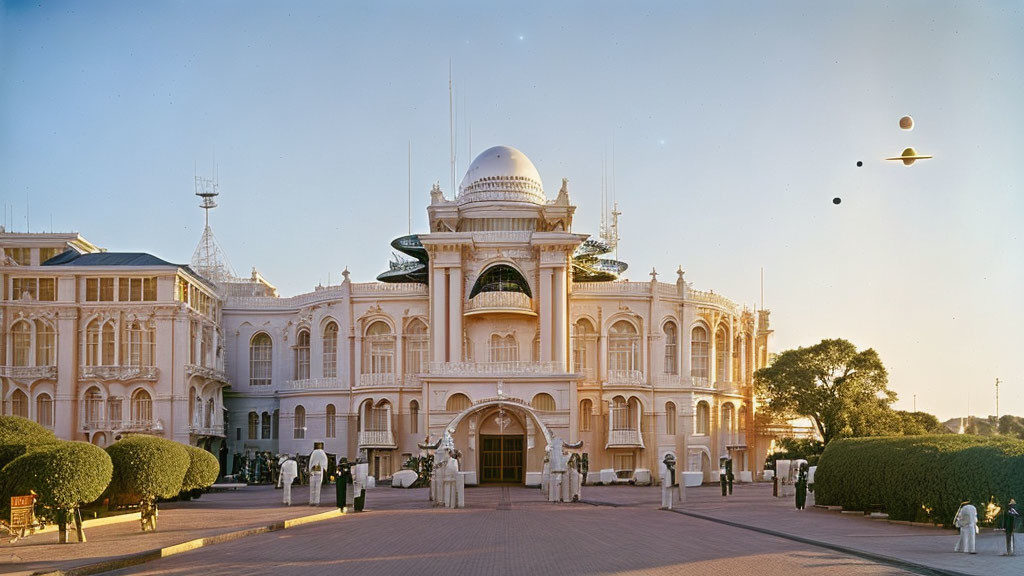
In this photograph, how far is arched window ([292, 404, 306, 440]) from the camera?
77125 millimetres

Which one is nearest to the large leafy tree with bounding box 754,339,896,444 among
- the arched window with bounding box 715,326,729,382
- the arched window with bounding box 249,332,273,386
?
the arched window with bounding box 715,326,729,382

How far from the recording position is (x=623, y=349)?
247ft

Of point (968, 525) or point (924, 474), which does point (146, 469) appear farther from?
point (924, 474)

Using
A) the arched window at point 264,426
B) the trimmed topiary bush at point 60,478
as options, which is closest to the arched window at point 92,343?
the arched window at point 264,426

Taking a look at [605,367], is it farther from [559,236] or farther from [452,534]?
[452,534]

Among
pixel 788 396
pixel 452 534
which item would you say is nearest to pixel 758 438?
pixel 788 396

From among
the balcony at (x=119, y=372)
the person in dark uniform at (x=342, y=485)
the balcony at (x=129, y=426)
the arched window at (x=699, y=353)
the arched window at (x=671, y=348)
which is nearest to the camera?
the person in dark uniform at (x=342, y=485)

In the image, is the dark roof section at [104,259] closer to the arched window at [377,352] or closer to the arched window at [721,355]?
the arched window at [377,352]

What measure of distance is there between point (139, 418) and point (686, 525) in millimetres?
41827

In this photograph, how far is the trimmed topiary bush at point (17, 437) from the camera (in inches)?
1484

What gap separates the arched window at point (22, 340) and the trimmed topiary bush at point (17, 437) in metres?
Result: 28.7

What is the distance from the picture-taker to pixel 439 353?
7050cm

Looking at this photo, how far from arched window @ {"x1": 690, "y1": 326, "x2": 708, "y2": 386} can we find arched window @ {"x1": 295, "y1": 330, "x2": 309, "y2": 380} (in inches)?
970

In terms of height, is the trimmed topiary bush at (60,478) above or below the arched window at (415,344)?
below
